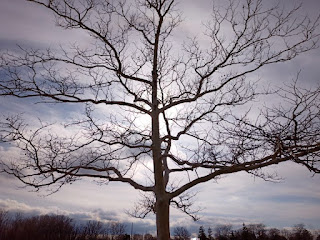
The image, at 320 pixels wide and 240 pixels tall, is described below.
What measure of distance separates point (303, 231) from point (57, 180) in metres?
103

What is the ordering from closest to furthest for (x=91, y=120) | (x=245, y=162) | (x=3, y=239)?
(x=245, y=162) → (x=91, y=120) → (x=3, y=239)

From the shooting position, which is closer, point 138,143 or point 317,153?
point 317,153

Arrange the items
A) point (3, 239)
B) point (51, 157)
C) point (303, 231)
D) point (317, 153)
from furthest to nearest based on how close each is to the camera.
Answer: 1. point (303, 231)
2. point (3, 239)
3. point (51, 157)
4. point (317, 153)

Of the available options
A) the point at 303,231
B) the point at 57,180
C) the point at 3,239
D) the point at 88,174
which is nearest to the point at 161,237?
the point at 88,174

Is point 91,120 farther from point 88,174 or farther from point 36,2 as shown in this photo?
point 36,2

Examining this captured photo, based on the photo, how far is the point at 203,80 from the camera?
384 inches

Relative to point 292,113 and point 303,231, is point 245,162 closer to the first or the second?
point 292,113

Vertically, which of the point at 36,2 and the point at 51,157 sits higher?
the point at 36,2

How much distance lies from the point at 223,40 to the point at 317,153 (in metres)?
5.45

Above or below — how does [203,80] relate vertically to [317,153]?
above

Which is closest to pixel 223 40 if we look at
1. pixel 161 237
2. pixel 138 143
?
pixel 138 143

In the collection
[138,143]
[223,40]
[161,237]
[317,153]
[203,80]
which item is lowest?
[161,237]

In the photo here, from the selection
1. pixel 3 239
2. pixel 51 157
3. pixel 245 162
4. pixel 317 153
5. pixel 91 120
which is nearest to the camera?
pixel 317 153

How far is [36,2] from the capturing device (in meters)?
8.65
